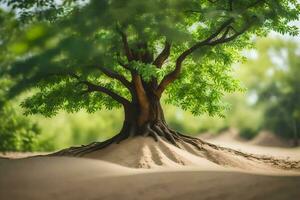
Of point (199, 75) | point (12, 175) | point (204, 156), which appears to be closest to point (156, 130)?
point (204, 156)

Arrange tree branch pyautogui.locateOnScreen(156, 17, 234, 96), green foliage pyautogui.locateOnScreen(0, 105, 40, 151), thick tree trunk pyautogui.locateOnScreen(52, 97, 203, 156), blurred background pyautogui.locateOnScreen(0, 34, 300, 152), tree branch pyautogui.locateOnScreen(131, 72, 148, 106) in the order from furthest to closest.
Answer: blurred background pyautogui.locateOnScreen(0, 34, 300, 152)
green foliage pyautogui.locateOnScreen(0, 105, 40, 151)
thick tree trunk pyautogui.locateOnScreen(52, 97, 203, 156)
tree branch pyautogui.locateOnScreen(131, 72, 148, 106)
tree branch pyautogui.locateOnScreen(156, 17, 234, 96)

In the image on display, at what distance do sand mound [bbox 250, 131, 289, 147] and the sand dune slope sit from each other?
21329mm

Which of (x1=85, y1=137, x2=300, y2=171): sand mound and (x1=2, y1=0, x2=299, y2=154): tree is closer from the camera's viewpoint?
(x1=2, y1=0, x2=299, y2=154): tree

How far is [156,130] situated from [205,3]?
423 centimetres

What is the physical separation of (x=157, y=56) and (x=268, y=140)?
60.3ft

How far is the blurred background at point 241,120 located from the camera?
24547 mm

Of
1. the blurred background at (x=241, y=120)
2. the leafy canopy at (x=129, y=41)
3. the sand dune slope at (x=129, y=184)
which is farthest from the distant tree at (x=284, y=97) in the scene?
the sand dune slope at (x=129, y=184)

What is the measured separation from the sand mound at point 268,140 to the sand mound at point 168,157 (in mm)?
15602

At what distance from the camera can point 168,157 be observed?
1138 centimetres

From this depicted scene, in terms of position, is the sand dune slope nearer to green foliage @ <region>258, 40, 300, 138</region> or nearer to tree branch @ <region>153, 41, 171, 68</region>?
tree branch @ <region>153, 41, 171, 68</region>

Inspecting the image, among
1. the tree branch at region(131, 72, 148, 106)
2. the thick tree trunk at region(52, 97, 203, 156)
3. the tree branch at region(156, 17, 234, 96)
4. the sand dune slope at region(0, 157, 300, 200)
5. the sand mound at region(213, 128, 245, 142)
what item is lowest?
the sand mound at region(213, 128, 245, 142)

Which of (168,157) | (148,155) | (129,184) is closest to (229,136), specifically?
(168,157)

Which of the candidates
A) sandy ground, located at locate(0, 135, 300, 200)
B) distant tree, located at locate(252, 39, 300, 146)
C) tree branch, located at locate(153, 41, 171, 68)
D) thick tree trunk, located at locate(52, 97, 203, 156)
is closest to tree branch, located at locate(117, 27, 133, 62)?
tree branch, located at locate(153, 41, 171, 68)

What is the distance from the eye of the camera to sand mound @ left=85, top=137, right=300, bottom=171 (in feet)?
35.7
